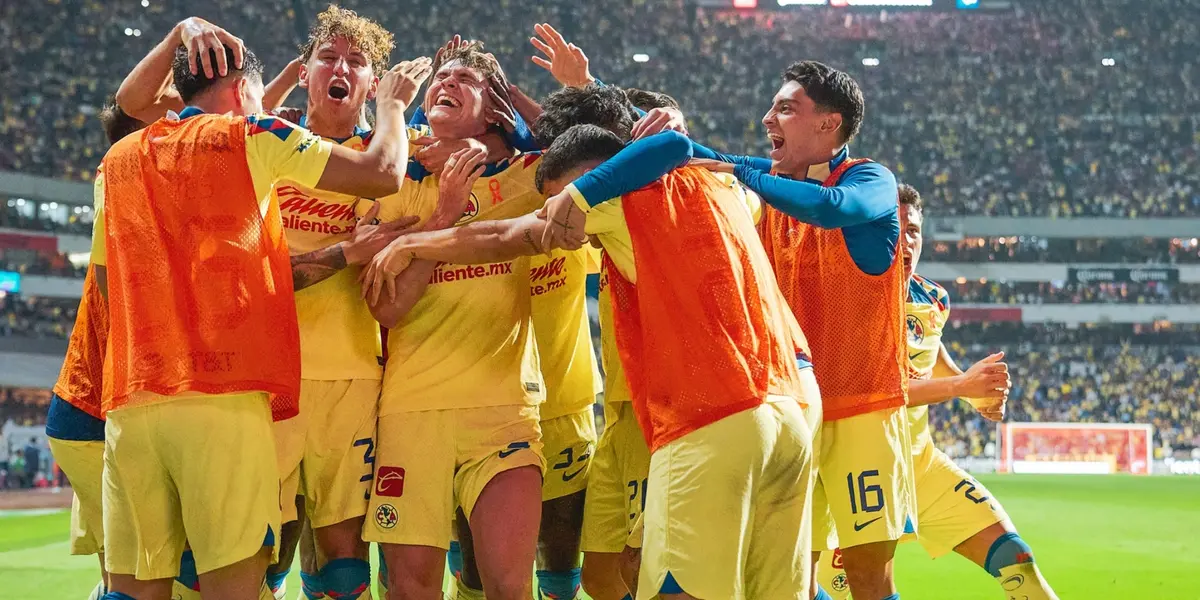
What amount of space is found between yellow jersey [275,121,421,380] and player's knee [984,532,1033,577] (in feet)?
10.3

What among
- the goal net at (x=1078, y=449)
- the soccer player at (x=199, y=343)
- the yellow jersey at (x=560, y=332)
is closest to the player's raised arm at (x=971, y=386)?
the yellow jersey at (x=560, y=332)

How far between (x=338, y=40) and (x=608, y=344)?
1881 mm

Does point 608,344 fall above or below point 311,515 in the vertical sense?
above

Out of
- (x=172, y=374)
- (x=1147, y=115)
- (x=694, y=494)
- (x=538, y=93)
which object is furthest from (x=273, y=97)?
(x=1147, y=115)

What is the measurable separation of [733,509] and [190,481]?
1.77 m

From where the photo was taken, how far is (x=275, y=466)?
3795 mm

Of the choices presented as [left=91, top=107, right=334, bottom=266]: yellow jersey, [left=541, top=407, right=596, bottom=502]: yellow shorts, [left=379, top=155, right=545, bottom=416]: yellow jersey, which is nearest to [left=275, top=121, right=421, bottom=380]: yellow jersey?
[left=379, top=155, right=545, bottom=416]: yellow jersey

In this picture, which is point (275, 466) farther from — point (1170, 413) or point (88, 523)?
point (1170, 413)

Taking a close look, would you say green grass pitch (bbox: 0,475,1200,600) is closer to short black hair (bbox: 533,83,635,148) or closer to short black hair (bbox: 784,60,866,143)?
short black hair (bbox: 533,83,635,148)

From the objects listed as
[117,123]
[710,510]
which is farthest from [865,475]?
[117,123]

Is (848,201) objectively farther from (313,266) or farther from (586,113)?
(313,266)

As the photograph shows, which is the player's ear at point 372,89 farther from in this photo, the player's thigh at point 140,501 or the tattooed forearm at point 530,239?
the player's thigh at point 140,501

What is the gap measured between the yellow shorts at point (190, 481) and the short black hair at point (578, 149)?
130 cm

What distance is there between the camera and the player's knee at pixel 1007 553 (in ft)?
17.6
